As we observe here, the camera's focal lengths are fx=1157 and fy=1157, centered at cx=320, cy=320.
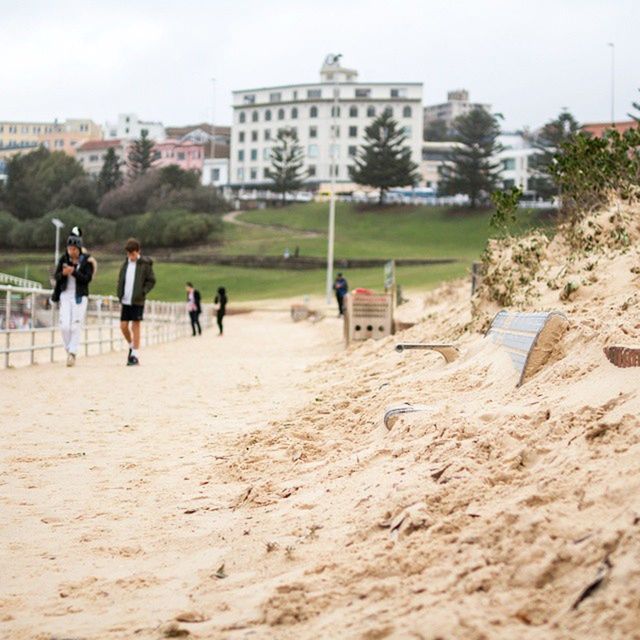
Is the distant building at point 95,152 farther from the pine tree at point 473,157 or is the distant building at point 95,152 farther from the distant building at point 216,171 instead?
the pine tree at point 473,157

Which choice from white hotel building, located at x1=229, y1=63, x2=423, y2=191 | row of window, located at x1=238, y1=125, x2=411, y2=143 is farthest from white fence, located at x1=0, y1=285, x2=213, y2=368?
white hotel building, located at x1=229, y1=63, x2=423, y2=191

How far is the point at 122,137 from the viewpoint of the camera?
168750 mm

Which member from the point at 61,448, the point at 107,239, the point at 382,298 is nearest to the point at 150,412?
the point at 61,448

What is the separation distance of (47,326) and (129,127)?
6275 inches

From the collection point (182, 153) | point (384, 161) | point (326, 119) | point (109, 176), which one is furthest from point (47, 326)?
point (182, 153)

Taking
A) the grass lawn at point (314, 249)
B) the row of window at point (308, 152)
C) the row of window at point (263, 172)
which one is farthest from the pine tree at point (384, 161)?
the row of window at point (263, 172)

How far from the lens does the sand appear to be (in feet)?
11.1

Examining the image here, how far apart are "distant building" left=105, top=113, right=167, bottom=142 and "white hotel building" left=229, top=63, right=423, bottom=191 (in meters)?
35.0

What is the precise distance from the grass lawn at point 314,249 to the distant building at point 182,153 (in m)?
39.4

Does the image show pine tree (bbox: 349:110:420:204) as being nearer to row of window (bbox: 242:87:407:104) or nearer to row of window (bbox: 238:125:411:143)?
row of window (bbox: 238:125:411:143)

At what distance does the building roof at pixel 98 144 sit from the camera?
15302 centimetres

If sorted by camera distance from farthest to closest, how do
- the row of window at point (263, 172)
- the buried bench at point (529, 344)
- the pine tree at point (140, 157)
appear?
the row of window at point (263, 172), the pine tree at point (140, 157), the buried bench at point (529, 344)

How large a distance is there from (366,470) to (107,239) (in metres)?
92.3

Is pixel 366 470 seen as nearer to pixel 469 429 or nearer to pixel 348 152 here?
pixel 469 429
